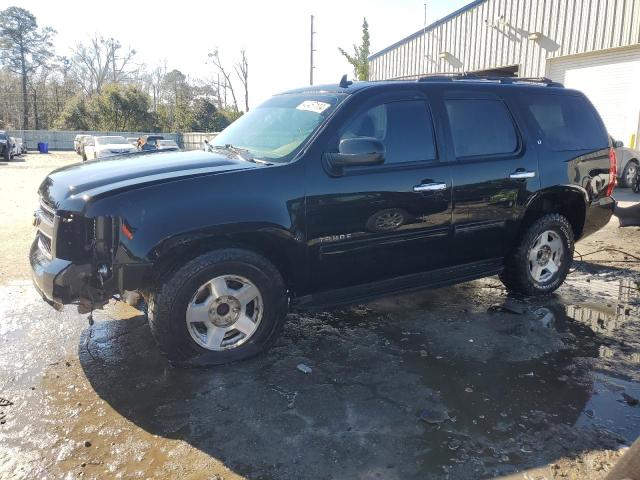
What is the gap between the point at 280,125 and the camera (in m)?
4.32

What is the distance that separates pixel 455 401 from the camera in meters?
3.33


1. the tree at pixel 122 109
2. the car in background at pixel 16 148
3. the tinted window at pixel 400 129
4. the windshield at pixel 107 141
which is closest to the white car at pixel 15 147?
the car in background at pixel 16 148

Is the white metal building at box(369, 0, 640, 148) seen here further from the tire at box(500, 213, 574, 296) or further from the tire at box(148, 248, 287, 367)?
the tire at box(148, 248, 287, 367)

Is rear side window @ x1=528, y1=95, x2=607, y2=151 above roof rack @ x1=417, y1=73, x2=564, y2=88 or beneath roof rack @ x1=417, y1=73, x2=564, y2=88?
beneath

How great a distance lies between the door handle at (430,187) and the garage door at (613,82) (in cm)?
1292

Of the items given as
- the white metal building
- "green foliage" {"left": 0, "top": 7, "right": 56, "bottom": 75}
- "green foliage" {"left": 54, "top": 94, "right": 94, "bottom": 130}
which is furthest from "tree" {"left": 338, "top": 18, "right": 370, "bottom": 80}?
"green foliage" {"left": 0, "top": 7, "right": 56, "bottom": 75}

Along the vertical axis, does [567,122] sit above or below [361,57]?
below

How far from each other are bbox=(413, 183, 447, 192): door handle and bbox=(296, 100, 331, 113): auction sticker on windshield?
952 millimetres

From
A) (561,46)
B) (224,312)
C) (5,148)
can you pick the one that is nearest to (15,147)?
(5,148)

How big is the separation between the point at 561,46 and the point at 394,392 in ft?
50.6

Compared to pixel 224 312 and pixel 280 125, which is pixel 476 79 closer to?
pixel 280 125

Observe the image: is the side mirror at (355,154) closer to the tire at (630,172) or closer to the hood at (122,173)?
the hood at (122,173)

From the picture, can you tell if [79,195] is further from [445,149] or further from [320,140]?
[445,149]

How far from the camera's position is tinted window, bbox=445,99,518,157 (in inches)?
178
